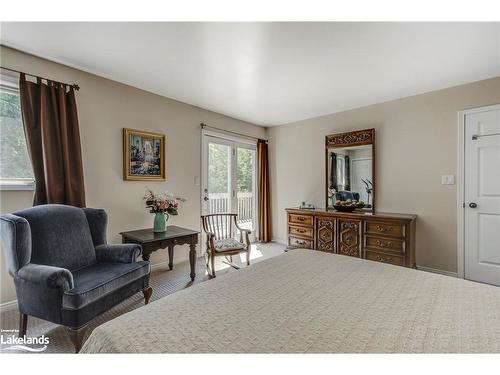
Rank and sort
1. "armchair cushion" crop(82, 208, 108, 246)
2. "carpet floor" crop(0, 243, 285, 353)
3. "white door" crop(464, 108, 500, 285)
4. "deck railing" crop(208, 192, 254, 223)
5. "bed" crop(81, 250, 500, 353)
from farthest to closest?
1. "deck railing" crop(208, 192, 254, 223)
2. "white door" crop(464, 108, 500, 285)
3. "armchair cushion" crop(82, 208, 108, 246)
4. "carpet floor" crop(0, 243, 285, 353)
5. "bed" crop(81, 250, 500, 353)

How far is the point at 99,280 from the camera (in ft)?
6.23

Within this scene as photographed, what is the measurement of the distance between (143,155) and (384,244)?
3.35 metres

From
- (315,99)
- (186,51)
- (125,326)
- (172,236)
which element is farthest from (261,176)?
(125,326)

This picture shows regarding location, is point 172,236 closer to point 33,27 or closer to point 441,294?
point 33,27

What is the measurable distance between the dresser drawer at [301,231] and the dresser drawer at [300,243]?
82 millimetres

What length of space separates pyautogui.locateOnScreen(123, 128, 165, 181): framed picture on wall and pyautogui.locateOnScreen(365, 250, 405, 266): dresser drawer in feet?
9.89

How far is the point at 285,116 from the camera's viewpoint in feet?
14.8

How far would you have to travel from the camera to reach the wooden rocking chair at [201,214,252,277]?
10.2ft

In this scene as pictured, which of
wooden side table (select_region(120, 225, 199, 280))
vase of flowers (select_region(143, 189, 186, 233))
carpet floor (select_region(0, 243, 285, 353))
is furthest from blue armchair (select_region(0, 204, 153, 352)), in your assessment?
vase of flowers (select_region(143, 189, 186, 233))

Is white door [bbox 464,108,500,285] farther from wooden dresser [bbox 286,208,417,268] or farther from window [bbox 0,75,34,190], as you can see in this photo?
window [bbox 0,75,34,190]

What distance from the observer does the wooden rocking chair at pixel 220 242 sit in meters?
3.10

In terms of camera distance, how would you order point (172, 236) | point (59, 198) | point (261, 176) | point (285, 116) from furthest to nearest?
point (261, 176) → point (285, 116) → point (172, 236) → point (59, 198)
